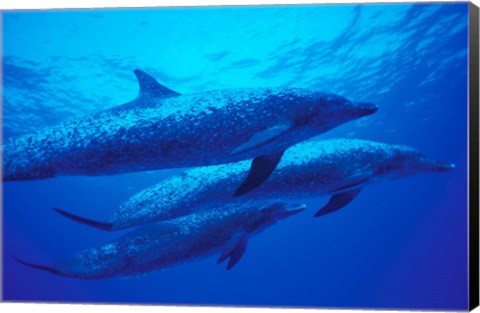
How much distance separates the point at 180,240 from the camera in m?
5.73

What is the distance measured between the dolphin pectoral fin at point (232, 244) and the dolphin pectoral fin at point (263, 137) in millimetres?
1836

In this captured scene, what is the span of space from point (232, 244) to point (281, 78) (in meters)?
2.94

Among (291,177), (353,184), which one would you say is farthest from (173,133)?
(353,184)

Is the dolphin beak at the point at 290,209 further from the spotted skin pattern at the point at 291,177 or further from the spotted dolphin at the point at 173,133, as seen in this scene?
the spotted dolphin at the point at 173,133

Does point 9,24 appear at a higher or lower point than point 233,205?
higher

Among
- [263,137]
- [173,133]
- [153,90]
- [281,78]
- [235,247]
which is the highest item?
[281,78]

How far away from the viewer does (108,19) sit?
5.93 m

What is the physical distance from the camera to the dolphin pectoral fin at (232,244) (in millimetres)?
5719

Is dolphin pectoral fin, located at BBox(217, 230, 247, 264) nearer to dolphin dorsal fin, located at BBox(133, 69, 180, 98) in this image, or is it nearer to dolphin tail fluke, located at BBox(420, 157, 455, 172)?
dolphin dorsal fin, located at BBox(133, 69, 180, 98)

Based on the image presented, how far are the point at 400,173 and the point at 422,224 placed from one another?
0.86 meters

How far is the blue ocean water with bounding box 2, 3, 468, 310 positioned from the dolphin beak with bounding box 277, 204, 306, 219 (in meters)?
1.27

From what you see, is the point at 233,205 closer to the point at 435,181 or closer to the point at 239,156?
the point at 239,156

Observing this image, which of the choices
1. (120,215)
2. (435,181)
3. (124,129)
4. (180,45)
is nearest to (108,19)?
(180,45)

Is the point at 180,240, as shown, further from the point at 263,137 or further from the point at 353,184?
the point at 353,184
